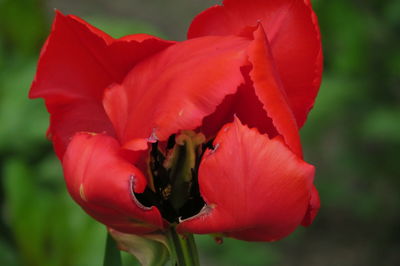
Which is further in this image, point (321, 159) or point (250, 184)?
point (321, 159)

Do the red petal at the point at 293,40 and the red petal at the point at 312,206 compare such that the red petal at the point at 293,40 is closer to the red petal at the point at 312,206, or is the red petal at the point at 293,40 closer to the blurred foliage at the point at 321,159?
the red petal at the point at 312,206

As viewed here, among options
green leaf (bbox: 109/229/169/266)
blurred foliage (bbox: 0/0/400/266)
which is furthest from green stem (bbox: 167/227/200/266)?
blurred foliage (bbox: 0/0/400/266)

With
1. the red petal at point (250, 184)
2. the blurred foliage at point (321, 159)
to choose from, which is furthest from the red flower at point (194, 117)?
the blurred foliage at point (321, 159)

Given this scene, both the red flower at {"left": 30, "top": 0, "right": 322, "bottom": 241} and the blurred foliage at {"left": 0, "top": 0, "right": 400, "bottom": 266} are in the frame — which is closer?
the red flower at {"left": 30, "top": 0, "right": 322, "bottom": 241}

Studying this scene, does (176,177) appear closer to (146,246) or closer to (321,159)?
(146,246)

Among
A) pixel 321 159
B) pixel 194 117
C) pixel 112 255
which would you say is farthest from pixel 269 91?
pixel 321 159

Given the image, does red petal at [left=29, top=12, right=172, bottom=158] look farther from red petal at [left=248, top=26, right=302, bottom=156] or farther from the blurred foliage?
the blurred foliage
